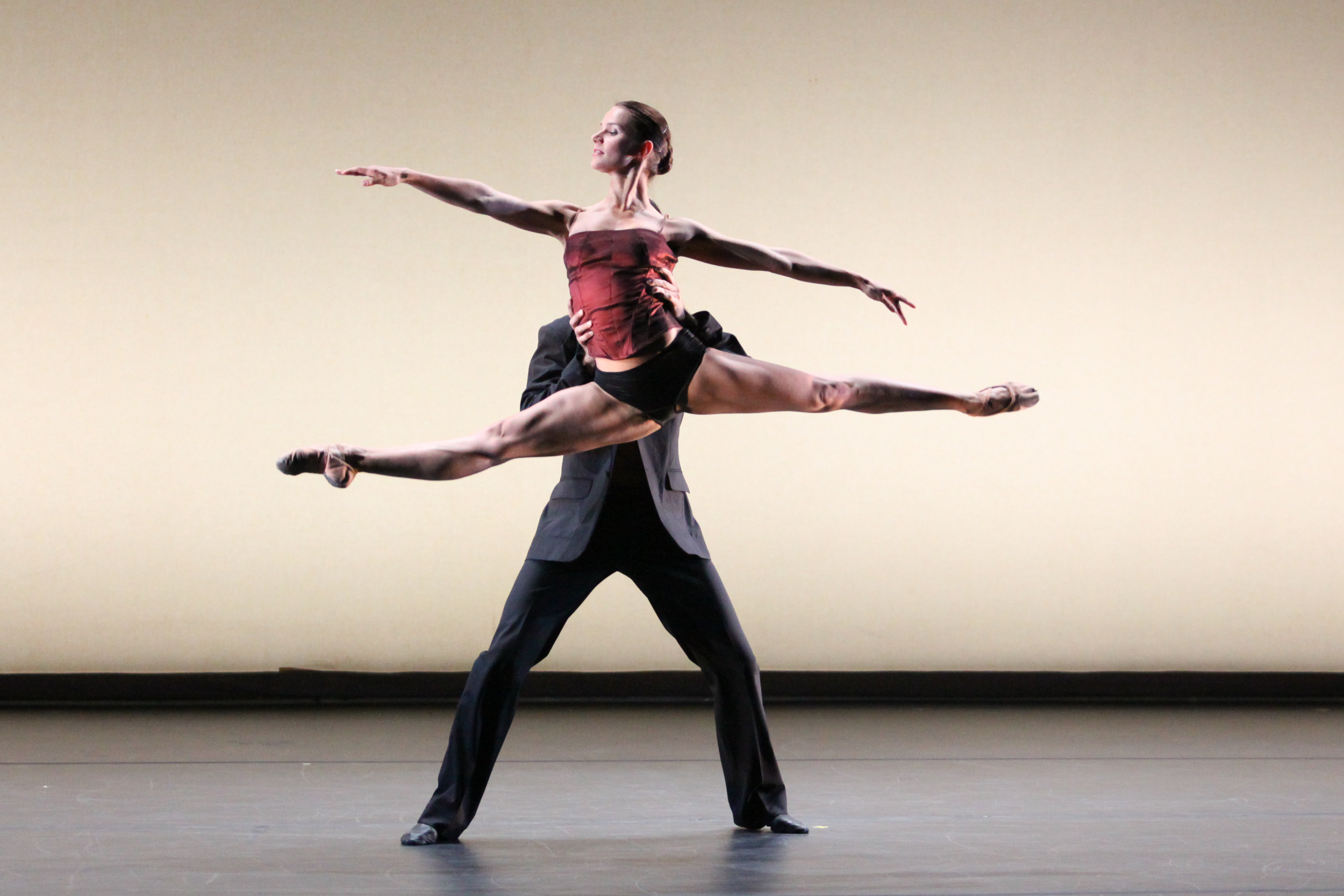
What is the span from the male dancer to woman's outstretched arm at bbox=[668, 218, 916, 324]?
21cm

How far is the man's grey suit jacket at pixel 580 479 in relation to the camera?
333cm

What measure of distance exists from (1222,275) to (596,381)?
4073 mm

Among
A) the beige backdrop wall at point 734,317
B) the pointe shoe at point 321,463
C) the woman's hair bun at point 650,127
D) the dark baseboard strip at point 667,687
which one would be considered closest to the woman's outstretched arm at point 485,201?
the woman's hair bun at point 650,127

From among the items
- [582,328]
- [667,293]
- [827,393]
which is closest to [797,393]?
[827,393]

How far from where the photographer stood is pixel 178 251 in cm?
585

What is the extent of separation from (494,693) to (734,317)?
9.81ft

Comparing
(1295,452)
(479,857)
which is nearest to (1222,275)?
(1295,452)

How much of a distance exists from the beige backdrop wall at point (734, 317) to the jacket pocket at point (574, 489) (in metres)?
2.54

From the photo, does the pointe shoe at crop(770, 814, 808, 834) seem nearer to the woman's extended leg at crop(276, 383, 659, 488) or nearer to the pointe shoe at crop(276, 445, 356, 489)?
the woman's extended leg at crop(276, 383, 659, 488)

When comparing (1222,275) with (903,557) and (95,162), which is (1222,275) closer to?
(903,557)

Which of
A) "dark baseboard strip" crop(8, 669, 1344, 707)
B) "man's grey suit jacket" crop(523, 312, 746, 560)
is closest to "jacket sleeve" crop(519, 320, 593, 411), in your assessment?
"man's grey suit jacket" crop(523, 312, 746, 560)

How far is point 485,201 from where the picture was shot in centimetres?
304

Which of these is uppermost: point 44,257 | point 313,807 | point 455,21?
point 455,21

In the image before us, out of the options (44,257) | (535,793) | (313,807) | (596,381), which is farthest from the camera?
(44,257)
